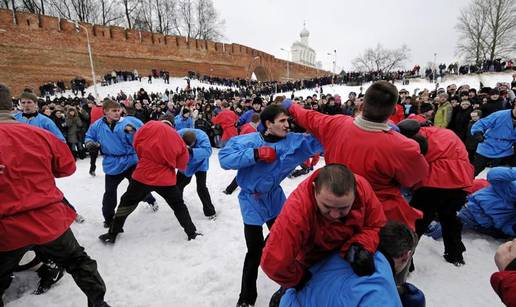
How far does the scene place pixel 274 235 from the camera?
5.07 ft

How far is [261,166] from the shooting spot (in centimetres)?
266

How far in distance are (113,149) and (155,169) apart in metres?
1.00

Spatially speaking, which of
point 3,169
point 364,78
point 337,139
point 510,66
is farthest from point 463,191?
point 510,66

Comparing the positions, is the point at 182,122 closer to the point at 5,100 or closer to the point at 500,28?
the point at 5,100

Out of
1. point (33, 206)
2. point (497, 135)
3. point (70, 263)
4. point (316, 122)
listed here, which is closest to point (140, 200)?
point (70, 263)

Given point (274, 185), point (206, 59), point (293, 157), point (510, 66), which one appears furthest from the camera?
point (206, 59)

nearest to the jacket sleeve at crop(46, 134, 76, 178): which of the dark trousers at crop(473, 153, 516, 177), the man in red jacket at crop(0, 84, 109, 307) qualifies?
the man in red jacket at crop(0, 84, 109, 307)

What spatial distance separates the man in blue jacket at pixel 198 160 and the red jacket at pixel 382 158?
8.31 ft

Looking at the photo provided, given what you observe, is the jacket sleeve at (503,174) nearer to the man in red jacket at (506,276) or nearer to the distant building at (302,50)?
the man in red jacket at (506,276)

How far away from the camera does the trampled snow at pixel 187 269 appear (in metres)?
2.89

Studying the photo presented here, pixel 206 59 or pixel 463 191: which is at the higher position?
pixel 206 59

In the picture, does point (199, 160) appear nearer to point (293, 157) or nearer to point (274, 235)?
point (293, 157)

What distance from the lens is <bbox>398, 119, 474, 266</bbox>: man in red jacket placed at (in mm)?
3020

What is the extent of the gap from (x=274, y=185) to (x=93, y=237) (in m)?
2.94
